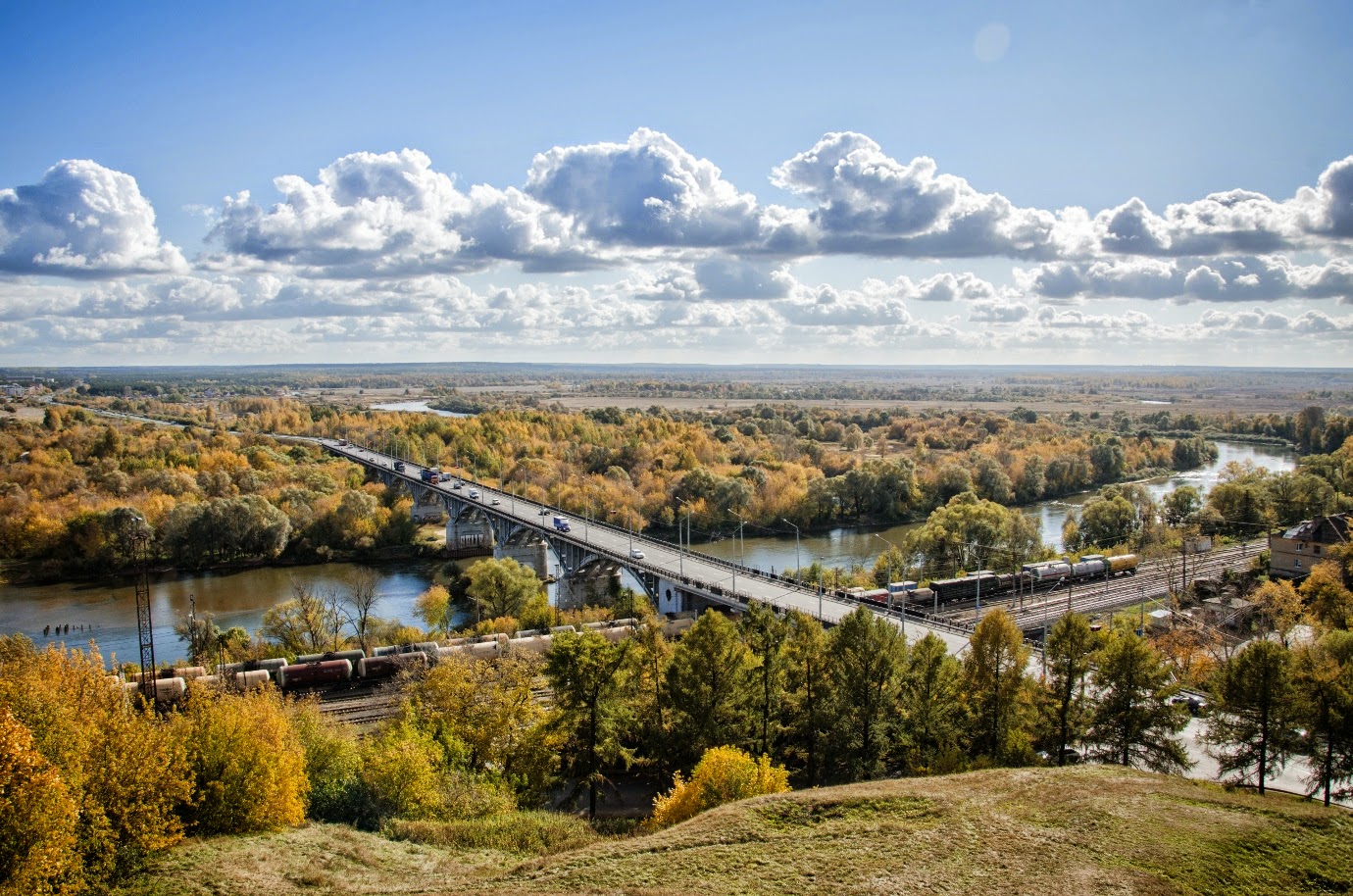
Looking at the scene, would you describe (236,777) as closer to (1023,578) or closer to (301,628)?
(301,628)

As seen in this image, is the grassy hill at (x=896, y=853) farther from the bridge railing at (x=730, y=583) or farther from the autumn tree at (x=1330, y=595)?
the autumn tree at (x=1330, y=595)

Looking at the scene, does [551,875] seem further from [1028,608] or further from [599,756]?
[1028,608]

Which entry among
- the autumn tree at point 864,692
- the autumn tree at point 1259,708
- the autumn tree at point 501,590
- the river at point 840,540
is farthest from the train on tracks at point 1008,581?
the autumn tree at point 1259,708

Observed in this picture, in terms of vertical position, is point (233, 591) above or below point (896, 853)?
below

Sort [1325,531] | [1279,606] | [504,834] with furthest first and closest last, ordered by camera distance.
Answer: [1325,531] < [1279,606] < [504,834]

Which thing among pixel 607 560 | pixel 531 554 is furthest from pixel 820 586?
pixel 531 554
